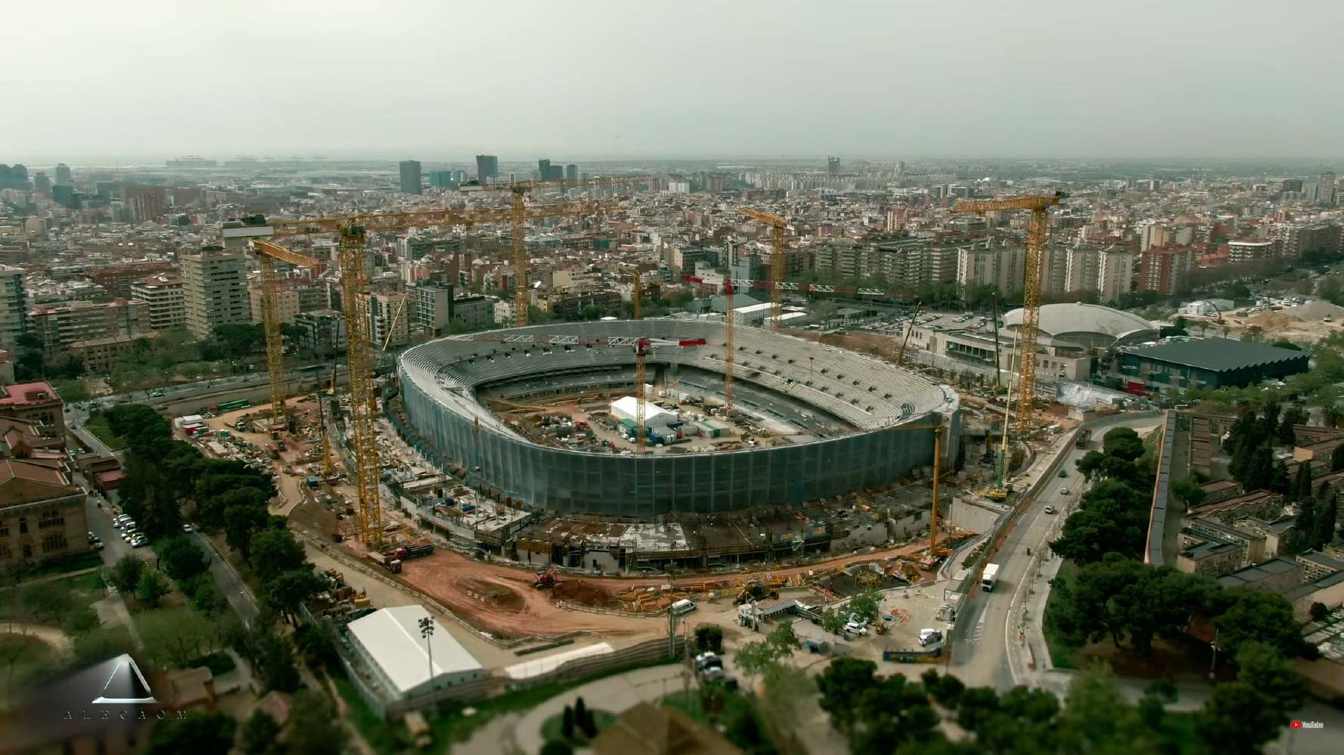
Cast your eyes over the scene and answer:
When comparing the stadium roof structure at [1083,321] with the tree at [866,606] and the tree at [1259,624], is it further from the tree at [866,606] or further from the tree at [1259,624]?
the tree at [1259,624]

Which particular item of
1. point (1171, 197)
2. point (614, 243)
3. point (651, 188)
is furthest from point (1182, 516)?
point (651, 188)

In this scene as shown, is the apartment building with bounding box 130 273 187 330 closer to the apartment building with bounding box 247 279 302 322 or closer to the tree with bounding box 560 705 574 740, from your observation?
the apartment building with bounding box 247 279 302 322

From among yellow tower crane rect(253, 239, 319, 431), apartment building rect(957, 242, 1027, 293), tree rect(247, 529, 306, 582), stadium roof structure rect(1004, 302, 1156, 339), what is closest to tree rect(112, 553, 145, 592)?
tree rect(247, 529, 306, 582)

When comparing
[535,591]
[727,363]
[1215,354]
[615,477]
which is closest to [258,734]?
[535,591]

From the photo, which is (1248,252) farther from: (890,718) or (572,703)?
(572,703)

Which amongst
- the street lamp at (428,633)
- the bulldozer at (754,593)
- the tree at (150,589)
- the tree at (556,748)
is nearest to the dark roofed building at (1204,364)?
the bulldozer at (754,593)
